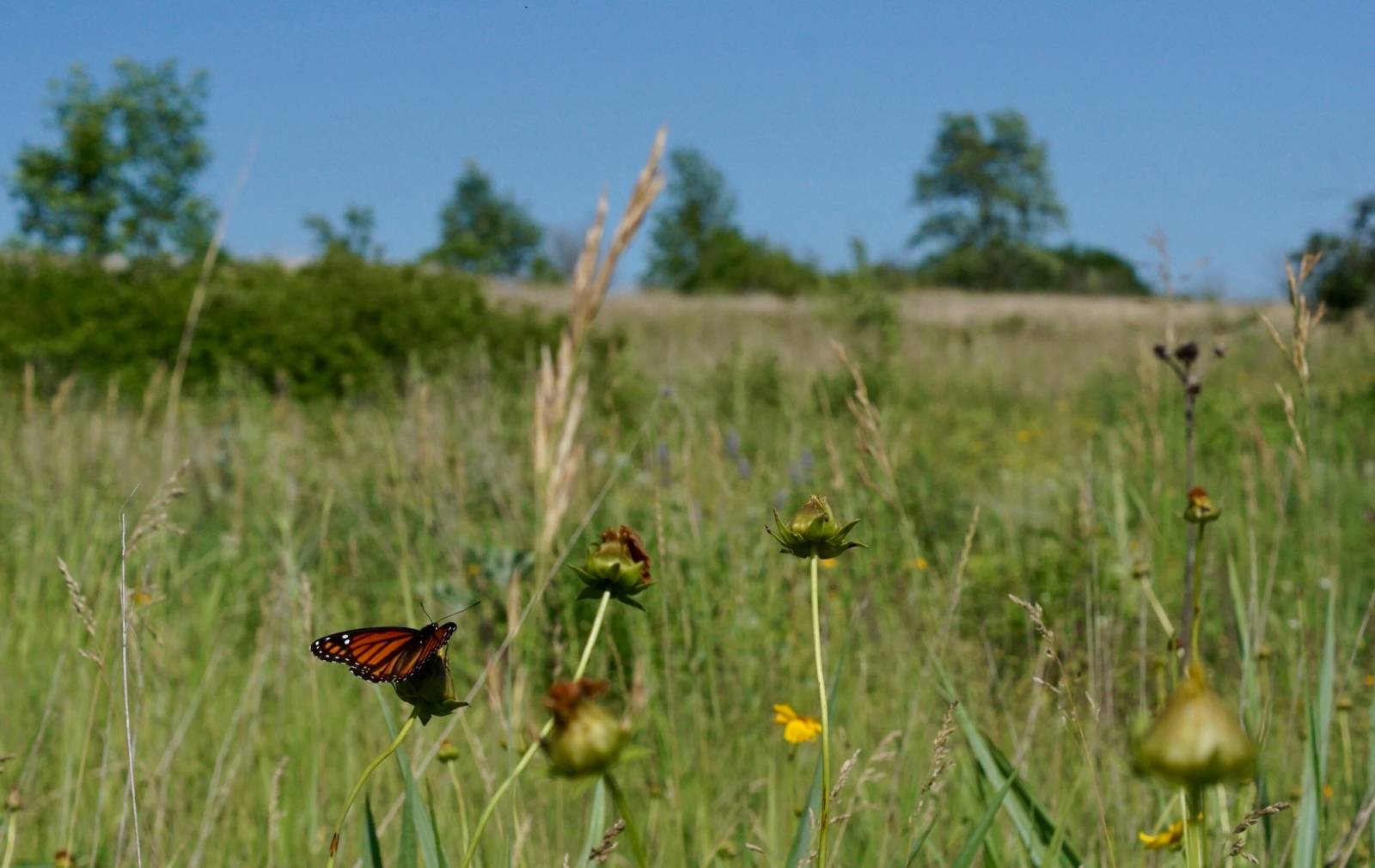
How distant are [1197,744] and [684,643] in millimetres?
1826

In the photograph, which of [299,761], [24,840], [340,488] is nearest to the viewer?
[24,840]

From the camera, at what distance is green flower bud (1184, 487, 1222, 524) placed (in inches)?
34.2

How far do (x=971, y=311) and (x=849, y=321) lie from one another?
11.9m

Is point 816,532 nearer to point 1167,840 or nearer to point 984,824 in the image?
point 984,824

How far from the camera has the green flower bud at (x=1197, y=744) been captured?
36 centimetres

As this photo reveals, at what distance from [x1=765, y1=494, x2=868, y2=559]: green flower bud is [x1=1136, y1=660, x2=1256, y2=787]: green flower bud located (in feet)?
0.82

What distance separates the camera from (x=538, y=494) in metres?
0.90

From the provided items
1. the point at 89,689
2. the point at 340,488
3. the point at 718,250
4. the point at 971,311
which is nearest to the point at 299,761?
the point at 89,689

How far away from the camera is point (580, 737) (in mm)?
397

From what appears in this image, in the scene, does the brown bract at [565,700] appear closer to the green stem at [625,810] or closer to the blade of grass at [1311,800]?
the green stem at [625,810]

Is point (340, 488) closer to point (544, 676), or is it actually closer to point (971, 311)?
point (544, 676)

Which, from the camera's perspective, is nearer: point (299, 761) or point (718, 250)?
point (299, 761)

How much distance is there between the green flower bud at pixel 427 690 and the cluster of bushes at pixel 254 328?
26.0 ft

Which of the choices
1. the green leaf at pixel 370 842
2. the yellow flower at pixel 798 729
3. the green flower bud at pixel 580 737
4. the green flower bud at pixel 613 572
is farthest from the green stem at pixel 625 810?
the yellow flower at pixel 798 729
